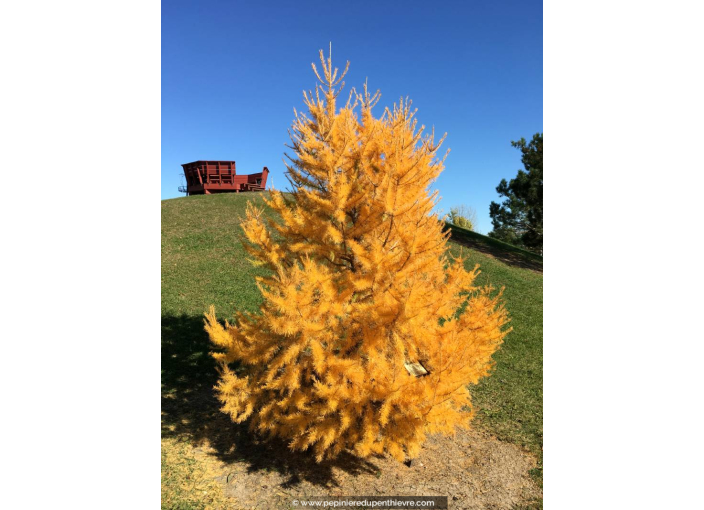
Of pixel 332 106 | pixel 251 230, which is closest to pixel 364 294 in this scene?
pixel 251 230

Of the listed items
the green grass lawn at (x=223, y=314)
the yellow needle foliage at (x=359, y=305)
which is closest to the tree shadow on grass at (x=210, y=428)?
the green grass lawn at (x=223, y=314)

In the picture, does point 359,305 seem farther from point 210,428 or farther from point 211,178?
point 211,178

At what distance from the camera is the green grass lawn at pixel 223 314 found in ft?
20.7

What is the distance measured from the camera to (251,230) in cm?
465

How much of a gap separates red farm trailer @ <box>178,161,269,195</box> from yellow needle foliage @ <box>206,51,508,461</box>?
2469cm

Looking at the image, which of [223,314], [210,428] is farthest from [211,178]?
[210,428]

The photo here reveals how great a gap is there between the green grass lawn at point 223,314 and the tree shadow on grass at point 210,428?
0.07 feet

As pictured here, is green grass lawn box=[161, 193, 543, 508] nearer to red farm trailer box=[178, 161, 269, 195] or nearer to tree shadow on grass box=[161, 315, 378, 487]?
tree shadow on grass box=[161, 315, 378, 487]

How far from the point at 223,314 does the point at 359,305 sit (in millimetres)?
7485

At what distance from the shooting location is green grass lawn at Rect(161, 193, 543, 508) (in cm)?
631

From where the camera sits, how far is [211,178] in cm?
2756

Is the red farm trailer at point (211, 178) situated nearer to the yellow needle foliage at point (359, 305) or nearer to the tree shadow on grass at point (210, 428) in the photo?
the tree shadow on grass at point (210, 428)

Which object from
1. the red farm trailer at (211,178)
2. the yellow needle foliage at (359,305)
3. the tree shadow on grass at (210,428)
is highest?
the red farm trailer at (211,178)

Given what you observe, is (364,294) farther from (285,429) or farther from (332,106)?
(332,106)
